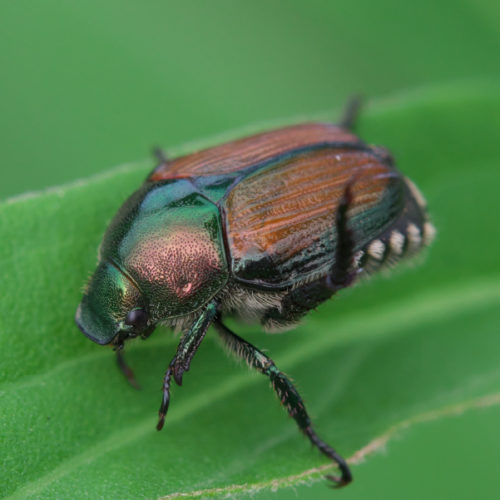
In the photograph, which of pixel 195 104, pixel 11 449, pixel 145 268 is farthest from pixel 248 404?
pixel 195 104

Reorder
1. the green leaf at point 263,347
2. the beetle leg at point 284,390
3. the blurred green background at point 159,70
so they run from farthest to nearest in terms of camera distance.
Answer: the blurred green background at point 159,70
the beetle leg at point 284,390
the green leaf at point 263,347

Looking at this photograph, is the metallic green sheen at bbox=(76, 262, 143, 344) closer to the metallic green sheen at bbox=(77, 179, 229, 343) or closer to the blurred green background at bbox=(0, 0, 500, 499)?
the metallic green sheen at bbox=(77, 179, 229, 343)

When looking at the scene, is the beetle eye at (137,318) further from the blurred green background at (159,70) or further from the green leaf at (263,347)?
the blurred green background at (159,70)

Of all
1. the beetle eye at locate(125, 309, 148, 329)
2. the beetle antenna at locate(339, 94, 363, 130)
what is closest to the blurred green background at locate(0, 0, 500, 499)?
the beetle antenna at locate(339, 94, 363, 130)

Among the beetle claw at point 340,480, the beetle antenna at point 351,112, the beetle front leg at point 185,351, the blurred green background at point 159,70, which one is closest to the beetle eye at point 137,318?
the beetle front leg at point 185,351

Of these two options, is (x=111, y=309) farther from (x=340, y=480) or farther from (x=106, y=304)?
(x=340, y=480)

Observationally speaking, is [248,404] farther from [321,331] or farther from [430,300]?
[430,300]

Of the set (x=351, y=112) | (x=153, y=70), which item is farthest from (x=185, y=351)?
(x=153, y=70)
